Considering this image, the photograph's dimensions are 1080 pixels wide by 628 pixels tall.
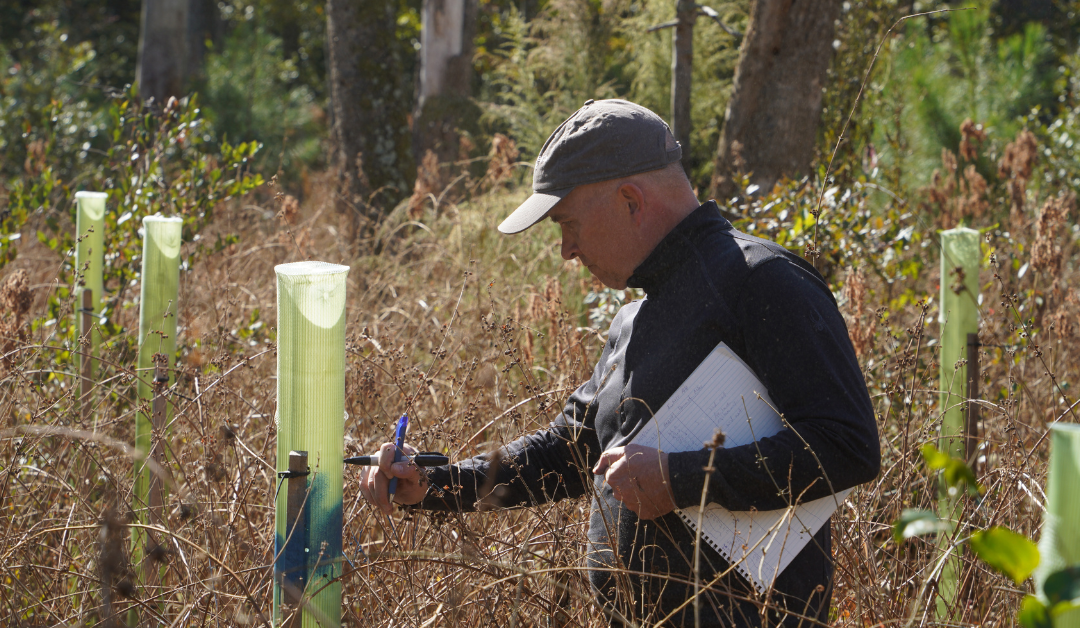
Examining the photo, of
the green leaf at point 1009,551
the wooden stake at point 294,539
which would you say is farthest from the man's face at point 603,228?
the green leaf at point 1009,551

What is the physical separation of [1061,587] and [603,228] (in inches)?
47.1

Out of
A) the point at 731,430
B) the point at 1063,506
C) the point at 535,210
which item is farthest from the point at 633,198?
the point at 1063,506

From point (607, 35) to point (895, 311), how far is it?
556cm

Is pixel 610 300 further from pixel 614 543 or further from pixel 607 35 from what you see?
pixel 607 35

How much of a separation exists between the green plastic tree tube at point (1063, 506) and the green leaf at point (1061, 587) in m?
0.12

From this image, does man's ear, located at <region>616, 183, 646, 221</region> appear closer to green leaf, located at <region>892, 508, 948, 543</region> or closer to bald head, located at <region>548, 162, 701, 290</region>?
bald head, located at <region>548, 162, 701, 290</region>

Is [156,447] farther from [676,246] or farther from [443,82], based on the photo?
[443,82]

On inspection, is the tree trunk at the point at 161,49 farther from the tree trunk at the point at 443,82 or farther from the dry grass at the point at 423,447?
the dry grass at the point at 423,447

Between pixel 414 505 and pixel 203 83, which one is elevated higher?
pixel 203 83

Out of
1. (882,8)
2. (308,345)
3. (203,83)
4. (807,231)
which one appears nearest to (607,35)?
(882,8)

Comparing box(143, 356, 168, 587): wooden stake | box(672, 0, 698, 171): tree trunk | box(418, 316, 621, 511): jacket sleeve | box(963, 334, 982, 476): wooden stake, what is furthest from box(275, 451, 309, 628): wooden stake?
box(672, 0, 698, 171): tree trunk

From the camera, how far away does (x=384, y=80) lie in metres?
6.63

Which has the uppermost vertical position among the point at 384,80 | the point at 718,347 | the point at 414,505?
the point at 384,80

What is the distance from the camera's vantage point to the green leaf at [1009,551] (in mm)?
635
